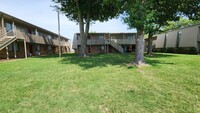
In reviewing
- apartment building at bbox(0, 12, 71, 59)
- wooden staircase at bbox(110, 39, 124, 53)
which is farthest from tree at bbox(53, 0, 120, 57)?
wooden staircase at bbox(110, 39, 124, 53)

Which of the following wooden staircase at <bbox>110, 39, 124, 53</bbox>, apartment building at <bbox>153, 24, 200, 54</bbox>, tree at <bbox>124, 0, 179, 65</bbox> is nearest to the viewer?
tree at <bbox>124, 0, 179, 65</bbox>

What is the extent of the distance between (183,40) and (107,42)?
1449cm

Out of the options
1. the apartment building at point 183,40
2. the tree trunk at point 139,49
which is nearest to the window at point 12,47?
the tree trunk at point 139,49

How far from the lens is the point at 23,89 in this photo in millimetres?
6352

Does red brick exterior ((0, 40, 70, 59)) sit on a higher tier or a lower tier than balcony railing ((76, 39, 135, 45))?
lower

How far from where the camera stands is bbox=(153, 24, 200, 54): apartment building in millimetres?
25969

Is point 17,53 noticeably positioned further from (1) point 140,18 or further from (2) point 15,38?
(1) point 140,18

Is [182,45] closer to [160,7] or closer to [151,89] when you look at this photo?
[160,7]

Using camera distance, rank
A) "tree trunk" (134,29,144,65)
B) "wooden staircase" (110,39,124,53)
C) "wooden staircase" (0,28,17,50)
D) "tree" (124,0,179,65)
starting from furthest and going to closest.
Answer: "wooden staircase" (110,39,124,53), "wooden staircase" (0,28,17,50), "tree trunk" (134,29,144,65), "tree" (124,0,179,65)

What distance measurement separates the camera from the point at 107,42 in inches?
1329

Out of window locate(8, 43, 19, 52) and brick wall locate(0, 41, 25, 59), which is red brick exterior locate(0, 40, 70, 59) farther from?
window locate(8, 43, 19, 52)

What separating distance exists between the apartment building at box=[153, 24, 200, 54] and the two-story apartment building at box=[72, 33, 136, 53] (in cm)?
770

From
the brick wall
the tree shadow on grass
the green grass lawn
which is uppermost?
the brick wall

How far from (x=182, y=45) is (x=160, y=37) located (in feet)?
34.8
